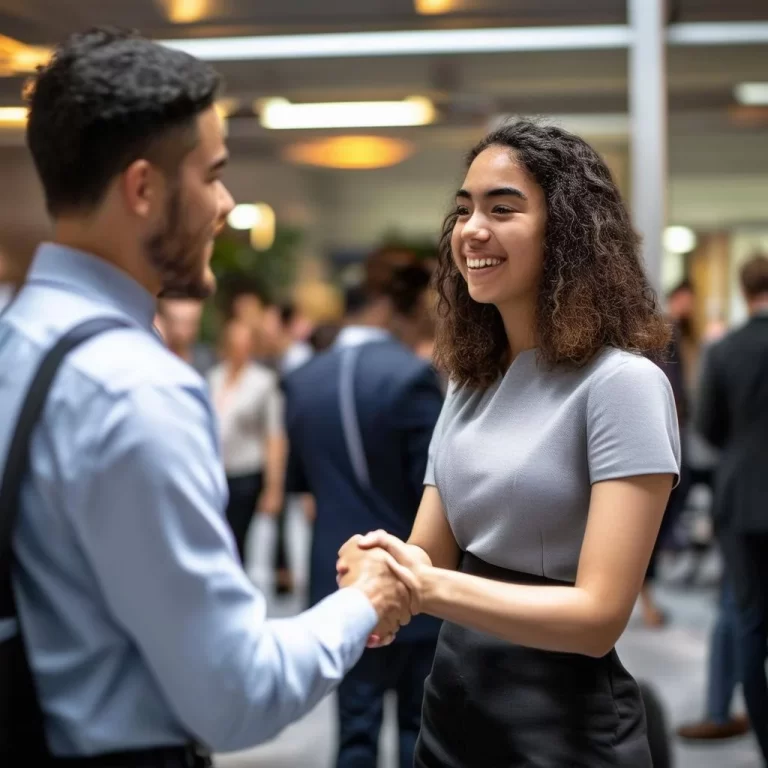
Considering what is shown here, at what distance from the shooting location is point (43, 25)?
3.79 metres

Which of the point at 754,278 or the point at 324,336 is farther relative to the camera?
the point at 324,336

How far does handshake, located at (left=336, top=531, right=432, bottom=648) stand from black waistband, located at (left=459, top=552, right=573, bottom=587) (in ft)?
0.27

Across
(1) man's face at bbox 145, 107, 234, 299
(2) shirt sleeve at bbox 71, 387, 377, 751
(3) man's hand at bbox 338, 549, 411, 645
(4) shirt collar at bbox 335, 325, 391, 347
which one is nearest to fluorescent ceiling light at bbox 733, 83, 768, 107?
(4) shirt collar at bbox 335, 325, 391, 347

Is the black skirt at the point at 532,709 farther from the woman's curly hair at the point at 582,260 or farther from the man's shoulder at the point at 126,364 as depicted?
the man's shoulder at the point at 126,364

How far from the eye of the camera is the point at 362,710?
3.31m

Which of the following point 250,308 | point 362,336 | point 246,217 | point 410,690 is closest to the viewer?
point 410,690

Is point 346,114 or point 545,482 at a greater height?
point 346,114

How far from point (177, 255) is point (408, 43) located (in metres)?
2.68

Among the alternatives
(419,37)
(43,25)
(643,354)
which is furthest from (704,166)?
(643,354)

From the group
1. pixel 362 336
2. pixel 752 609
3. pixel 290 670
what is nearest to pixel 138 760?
pixel 290 670

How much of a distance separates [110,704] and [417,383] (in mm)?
2134

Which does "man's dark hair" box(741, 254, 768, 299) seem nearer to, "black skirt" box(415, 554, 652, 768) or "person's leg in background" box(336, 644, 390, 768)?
"person's leg in background" box(336, 644, 390, 768)

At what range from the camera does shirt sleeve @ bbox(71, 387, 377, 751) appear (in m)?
1.18

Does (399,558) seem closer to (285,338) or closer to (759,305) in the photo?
(759,305)
